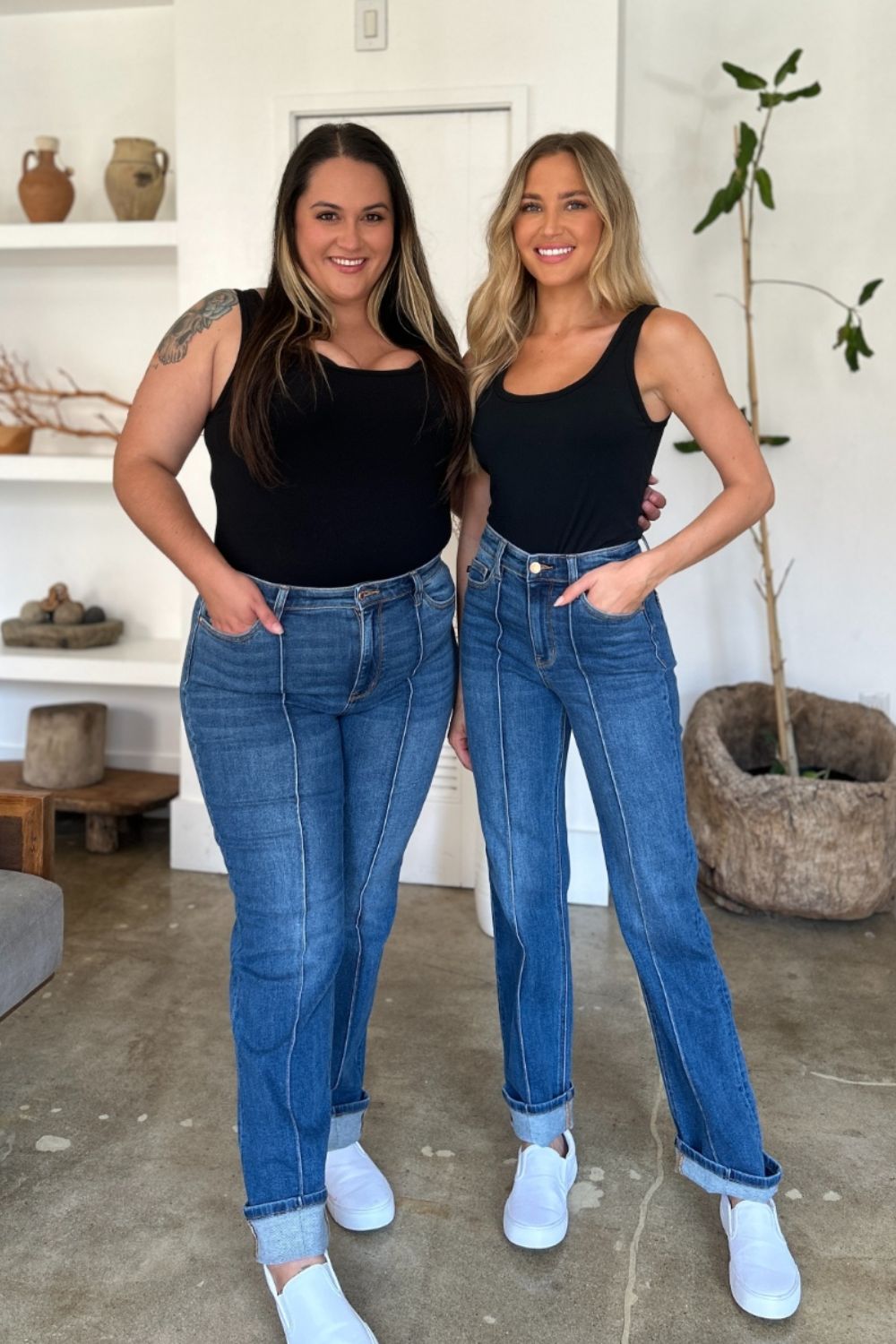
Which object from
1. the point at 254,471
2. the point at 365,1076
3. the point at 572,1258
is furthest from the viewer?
the point at 365,1076

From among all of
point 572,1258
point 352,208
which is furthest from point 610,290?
point 572,1258

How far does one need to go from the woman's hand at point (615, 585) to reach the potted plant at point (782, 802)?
174 cm

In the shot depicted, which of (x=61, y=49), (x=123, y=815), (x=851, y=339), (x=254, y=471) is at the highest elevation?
(x=61, y=49)

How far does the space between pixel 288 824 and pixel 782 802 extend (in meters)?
2.01

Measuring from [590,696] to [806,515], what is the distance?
236 centimetres

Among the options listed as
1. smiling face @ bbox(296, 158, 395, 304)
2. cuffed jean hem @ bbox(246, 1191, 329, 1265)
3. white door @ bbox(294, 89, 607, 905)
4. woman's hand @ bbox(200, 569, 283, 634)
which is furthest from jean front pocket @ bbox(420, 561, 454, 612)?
white door @ bbox(294, 89, 607, 905)

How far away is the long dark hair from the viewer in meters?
1.70

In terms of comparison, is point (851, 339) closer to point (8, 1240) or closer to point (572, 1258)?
point (572, 1258)

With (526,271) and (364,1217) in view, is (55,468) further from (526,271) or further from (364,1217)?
(364,1217)

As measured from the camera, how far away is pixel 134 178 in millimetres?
3785

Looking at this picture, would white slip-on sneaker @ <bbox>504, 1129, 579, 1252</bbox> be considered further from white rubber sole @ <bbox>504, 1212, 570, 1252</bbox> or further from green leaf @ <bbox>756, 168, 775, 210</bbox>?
green leaf @ <bbox>756, 168, 775, 210</bbox>

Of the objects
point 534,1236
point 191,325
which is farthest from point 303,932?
point 191,325

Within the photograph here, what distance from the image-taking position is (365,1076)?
2596 millimetres

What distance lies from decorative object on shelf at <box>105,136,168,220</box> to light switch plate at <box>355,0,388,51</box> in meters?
0.74
